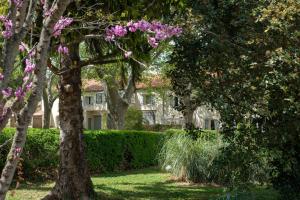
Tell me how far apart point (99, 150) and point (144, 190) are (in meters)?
4.51

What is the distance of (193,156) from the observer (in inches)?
519

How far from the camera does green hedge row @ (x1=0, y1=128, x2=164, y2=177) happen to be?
527 inches

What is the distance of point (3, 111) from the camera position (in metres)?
2.86

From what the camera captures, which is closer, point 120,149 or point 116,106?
point 120,149

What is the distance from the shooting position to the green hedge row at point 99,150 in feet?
43.9

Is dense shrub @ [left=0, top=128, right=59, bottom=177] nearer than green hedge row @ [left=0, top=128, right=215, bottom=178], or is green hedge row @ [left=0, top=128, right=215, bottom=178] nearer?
dense shrub @ [left=0, top=128, right=59, bottom=177]

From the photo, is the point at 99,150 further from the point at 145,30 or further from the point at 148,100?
the point at 148,100

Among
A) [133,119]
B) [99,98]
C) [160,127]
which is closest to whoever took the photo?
[133,119]

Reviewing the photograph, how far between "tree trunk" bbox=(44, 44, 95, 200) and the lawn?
96 centimetres

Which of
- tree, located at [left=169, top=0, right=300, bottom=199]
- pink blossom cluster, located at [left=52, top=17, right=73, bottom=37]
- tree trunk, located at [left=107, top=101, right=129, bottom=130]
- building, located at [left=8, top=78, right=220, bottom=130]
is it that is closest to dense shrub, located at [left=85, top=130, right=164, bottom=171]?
tree trunk, located at [left=107, top=101, right=129, bottom=130]

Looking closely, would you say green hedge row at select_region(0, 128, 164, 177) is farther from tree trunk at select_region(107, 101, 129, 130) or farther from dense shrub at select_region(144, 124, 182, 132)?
dense shrub at select_region(144, 124, 182, 132)

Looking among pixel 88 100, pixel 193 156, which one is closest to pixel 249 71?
pixel 193 156

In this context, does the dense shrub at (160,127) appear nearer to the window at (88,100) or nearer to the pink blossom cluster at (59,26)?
the window at (88,100)

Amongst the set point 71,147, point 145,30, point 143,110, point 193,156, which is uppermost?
point 143,110
